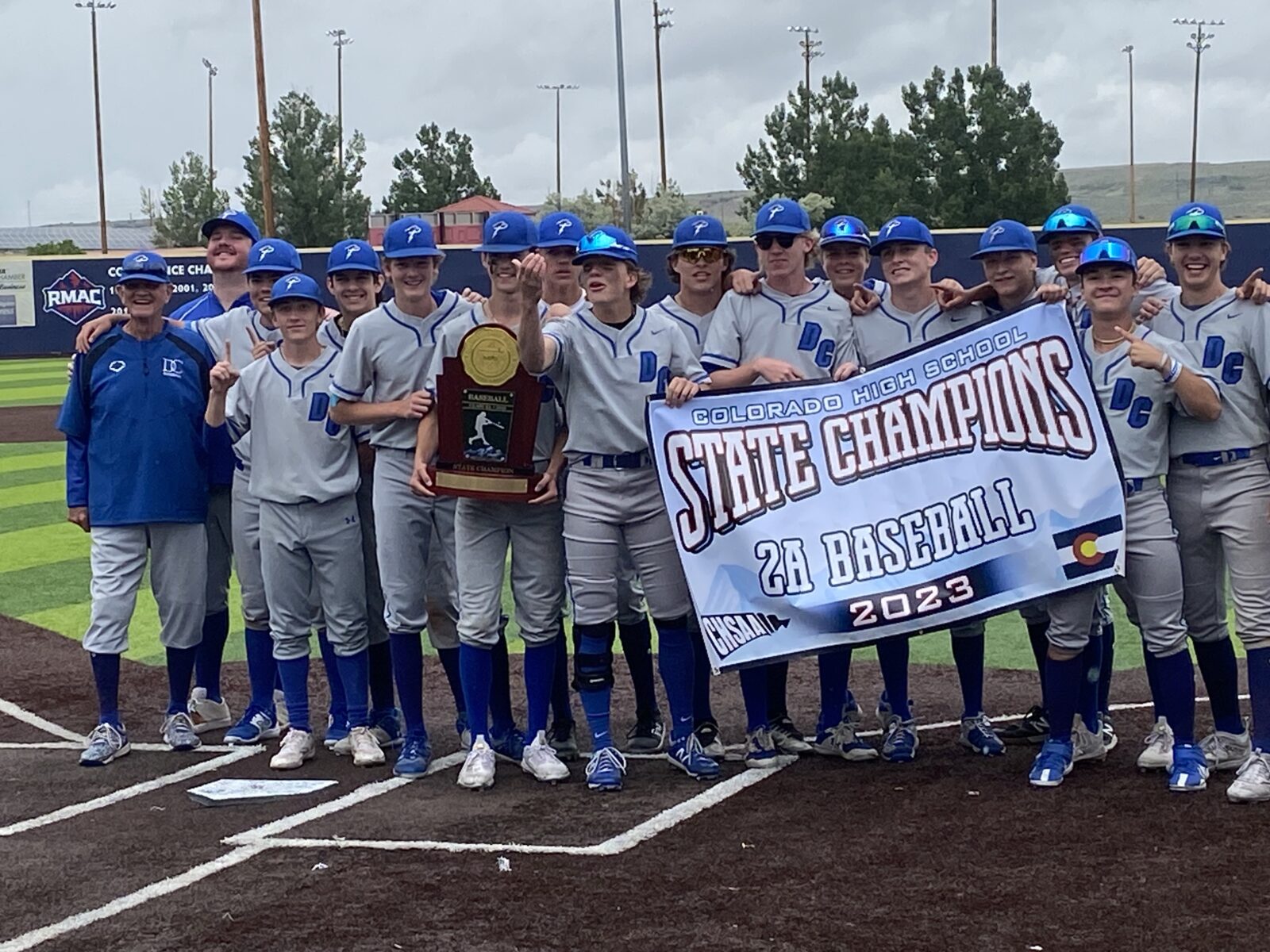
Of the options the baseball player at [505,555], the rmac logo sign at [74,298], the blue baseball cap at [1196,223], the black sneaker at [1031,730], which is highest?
the rmac logo sign at [74,298]

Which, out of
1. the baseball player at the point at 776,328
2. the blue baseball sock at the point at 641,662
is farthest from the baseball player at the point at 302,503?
the baseball player at the point at 776,328

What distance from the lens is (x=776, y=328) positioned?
614 centimetres

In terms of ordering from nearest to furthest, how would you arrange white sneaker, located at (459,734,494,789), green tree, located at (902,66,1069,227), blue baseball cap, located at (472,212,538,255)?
white sneaker, located at (459,734,494,789) < blue baseball cap, located at (472,212,538,255) < green tree, located at (902,66,1069,227)

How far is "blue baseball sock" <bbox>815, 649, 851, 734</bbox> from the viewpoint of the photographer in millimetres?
6277

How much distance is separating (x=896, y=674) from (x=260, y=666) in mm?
2704

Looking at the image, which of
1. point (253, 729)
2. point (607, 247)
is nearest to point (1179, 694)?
point (607, 247)

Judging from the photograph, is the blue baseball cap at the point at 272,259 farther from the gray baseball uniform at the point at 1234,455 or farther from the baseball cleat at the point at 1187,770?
the baseball cleat at the point at 1187,770

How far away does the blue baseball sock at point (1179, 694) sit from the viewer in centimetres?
559

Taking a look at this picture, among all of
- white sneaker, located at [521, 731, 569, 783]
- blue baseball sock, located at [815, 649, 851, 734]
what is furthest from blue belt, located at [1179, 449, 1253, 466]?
white sneaker, located at [521, 731, 569, 783]

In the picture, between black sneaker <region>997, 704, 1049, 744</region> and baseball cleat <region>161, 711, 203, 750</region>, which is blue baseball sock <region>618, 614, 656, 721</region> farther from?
baseball cleat <region>161, 711, 203, 750</region>

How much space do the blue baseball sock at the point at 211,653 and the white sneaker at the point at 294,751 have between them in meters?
0.94

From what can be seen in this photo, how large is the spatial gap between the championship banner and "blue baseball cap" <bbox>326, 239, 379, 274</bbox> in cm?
147

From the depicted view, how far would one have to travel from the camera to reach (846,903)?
4402 mm

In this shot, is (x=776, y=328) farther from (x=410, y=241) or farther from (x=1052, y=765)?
(x=1052, y=765)
